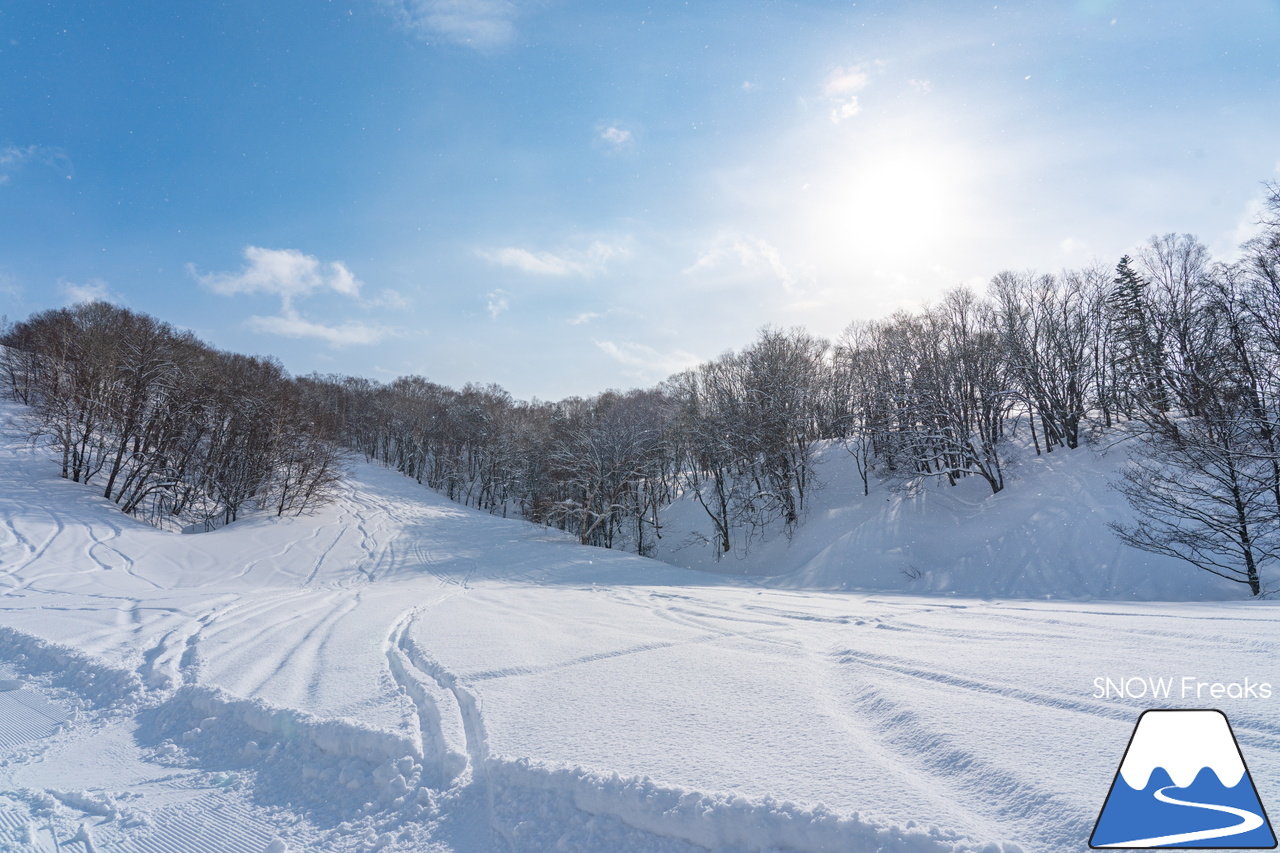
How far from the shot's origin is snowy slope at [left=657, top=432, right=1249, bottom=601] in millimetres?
15320

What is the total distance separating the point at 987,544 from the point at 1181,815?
1991cm

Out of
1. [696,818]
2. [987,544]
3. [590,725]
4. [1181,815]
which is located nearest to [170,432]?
[590,725]

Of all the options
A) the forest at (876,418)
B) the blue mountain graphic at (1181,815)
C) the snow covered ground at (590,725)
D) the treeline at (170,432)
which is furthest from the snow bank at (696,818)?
the treeline at (170,432)

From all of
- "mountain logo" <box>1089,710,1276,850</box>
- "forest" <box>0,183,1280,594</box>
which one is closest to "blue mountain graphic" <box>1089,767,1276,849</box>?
"mountain logo" <box>1089,710,1276,850</box>

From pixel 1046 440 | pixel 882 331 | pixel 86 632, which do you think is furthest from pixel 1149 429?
pixel 86 632

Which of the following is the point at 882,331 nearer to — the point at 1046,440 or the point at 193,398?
the point at 1046,440

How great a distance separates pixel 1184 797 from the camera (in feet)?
8.29

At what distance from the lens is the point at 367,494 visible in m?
38.5

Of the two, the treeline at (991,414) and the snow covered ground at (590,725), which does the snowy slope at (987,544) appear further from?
the snow covered ground at (590,725)

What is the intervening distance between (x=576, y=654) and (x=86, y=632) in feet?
24.9

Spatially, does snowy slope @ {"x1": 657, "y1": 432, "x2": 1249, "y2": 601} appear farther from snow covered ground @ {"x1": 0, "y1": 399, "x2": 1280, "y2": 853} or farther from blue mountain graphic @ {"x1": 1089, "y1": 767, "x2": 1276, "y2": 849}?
blue mountain graphic @ {"x1": 1089, "y1": 767, "x2": 1276, "y2": 849}

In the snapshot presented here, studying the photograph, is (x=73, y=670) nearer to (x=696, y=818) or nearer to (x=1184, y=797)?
(x=696, y=818)

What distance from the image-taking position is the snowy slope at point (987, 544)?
603 inches

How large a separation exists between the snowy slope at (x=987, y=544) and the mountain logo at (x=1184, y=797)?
51.0ft
